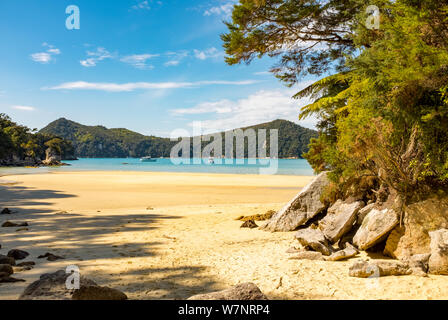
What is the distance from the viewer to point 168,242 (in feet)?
27.3

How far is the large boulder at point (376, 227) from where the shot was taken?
20.8 feet

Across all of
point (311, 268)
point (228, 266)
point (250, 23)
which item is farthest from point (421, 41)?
point (250, 23)

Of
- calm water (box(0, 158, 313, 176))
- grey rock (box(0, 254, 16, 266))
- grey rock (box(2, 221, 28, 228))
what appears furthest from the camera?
calm water (box(0, 158, 313, 176))

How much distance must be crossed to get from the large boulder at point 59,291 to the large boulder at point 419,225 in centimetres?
550

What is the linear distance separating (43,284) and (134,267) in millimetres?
2442

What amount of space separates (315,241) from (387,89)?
3.60m

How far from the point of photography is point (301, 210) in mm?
9625

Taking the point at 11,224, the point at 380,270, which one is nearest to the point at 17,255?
the point at 11,224

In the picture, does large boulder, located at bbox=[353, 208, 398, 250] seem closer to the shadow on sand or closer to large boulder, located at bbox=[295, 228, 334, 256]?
large boulder, located at bbox=[295, 228, 334, 256]

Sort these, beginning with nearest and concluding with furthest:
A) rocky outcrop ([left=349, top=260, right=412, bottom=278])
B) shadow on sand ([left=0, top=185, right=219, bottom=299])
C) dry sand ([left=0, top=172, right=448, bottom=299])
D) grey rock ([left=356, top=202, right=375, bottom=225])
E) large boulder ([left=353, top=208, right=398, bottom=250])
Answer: dry sand ([left=0, top=172, right=448, bottom=299]) < shadow on sand ([left=0, top=185, right=219, bottom=299]) < rocky outcrop ([left=349, top=260, right=412, bottom=278]) < large boulder ([left=353, top=208, right=398, bottom=250]) < grey rock ([left=356, top=202, right=375, bottom=225])

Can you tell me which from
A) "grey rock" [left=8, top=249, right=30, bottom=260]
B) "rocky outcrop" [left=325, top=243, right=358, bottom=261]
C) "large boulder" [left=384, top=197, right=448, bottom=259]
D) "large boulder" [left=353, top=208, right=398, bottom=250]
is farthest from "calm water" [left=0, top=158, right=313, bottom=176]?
"grey rock" [left=8, top=249, right=30, bottom=260]

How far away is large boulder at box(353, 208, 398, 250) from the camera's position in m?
6.33

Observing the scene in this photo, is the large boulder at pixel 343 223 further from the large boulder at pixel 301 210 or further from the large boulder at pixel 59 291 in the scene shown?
the large boulder at pixel 59 291

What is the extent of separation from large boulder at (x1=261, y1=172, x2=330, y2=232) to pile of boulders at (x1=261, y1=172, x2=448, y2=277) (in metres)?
0.85
